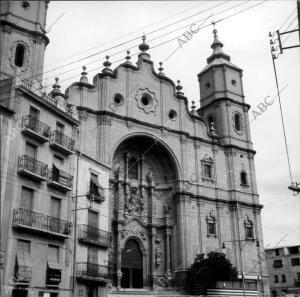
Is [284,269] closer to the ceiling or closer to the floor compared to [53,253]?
→ closer to the ceiling

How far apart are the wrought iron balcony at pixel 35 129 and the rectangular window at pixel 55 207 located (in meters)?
3.06

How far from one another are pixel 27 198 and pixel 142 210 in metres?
15.0

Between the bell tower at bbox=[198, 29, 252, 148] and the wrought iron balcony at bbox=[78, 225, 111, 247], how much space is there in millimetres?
17622

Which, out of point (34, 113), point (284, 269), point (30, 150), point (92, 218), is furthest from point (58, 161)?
point (284, 269)

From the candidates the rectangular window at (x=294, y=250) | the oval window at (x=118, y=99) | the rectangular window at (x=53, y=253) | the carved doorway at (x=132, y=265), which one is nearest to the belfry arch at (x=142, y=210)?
the carved doorway at (x=132, y=265)

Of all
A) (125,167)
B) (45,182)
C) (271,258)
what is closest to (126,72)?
(125,167)

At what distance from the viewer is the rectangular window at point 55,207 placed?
22828 mm

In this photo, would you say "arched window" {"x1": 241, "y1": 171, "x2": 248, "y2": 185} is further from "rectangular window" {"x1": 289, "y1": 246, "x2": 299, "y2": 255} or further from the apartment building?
"rectangular window" {"x1": 289, "y1": 246, "x2": 299, "y2": 255}

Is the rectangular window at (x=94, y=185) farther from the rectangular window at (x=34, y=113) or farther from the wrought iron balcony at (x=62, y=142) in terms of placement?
the rectangular window at (x=34, y=113)

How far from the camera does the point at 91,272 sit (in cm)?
2462

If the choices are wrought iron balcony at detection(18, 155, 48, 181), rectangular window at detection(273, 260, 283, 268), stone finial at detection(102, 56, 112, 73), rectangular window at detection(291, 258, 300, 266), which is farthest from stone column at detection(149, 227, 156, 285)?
rectangular window at detection(273, 260, 283, 268)

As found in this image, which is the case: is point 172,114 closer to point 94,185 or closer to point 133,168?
point 133,168

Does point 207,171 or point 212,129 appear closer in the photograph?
point 207,171

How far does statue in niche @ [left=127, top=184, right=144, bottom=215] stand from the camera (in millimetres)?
34281
